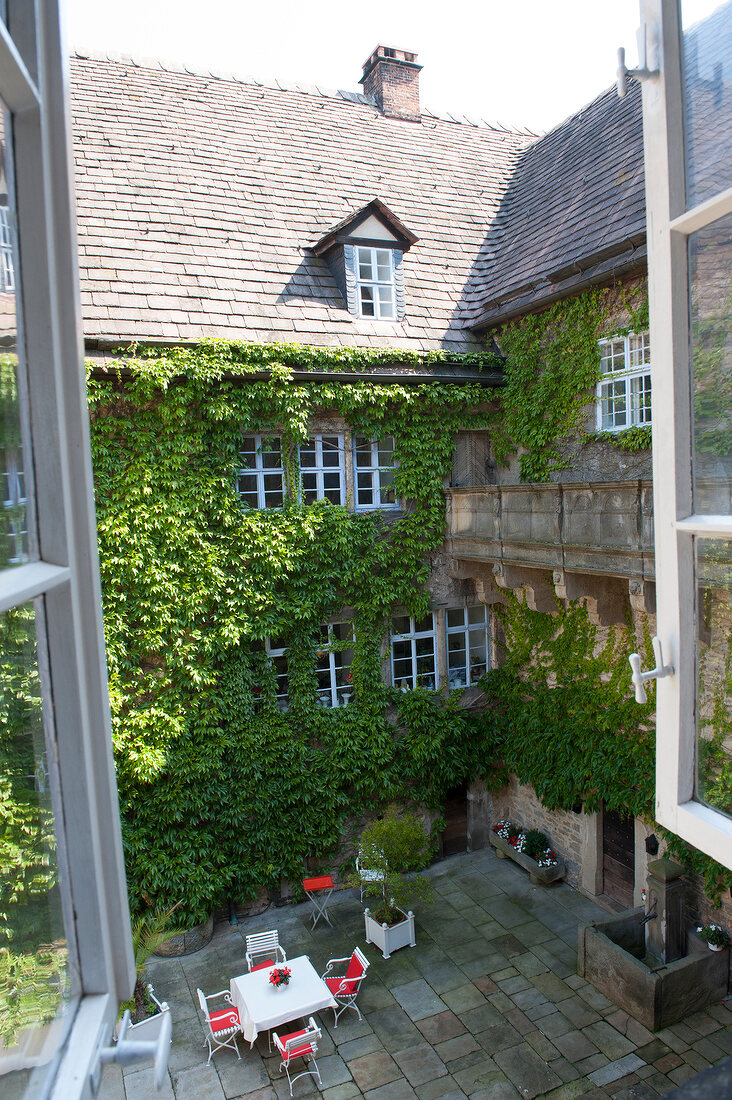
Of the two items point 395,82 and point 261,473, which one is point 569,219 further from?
point 395,82

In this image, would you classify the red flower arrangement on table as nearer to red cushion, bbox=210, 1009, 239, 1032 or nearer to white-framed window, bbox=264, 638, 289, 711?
red cushion, bbox=210, 1009, 239, 1032

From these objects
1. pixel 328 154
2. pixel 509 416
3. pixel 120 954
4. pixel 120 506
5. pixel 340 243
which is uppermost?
pixel 328 154

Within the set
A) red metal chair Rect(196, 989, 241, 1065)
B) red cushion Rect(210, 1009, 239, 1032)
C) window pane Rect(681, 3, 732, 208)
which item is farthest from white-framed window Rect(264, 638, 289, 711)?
window pane Rect(681, 3, 732, 208)

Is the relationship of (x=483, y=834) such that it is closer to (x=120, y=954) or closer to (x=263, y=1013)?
(x=263, y=1013)

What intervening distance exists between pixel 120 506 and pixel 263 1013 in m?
6.39

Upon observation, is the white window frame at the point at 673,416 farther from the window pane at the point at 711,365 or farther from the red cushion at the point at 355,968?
the red cushion at the point at 355,968

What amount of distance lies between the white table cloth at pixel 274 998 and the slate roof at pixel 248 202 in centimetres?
826

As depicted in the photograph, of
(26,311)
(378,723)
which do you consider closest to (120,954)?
(26,311)

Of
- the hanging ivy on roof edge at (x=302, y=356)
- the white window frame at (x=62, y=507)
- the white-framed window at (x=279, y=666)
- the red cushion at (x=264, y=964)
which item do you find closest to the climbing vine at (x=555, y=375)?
the hanging ivy on roof edge at (x=302, y=356)

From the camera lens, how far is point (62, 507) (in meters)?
1.42

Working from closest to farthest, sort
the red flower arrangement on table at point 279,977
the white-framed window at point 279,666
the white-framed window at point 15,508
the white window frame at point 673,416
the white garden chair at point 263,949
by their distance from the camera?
1. the white-framed window at point 15,508
2. the white window frame at point 673,416
3. the red flower arrangement on table at point 279,977
4. the white garden chair at point 263,949
5. the white-framed window at point 279,666

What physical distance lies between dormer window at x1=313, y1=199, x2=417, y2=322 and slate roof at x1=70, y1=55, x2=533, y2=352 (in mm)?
248

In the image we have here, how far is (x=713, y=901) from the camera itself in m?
9.12

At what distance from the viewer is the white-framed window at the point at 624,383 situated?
10023 millimetres
